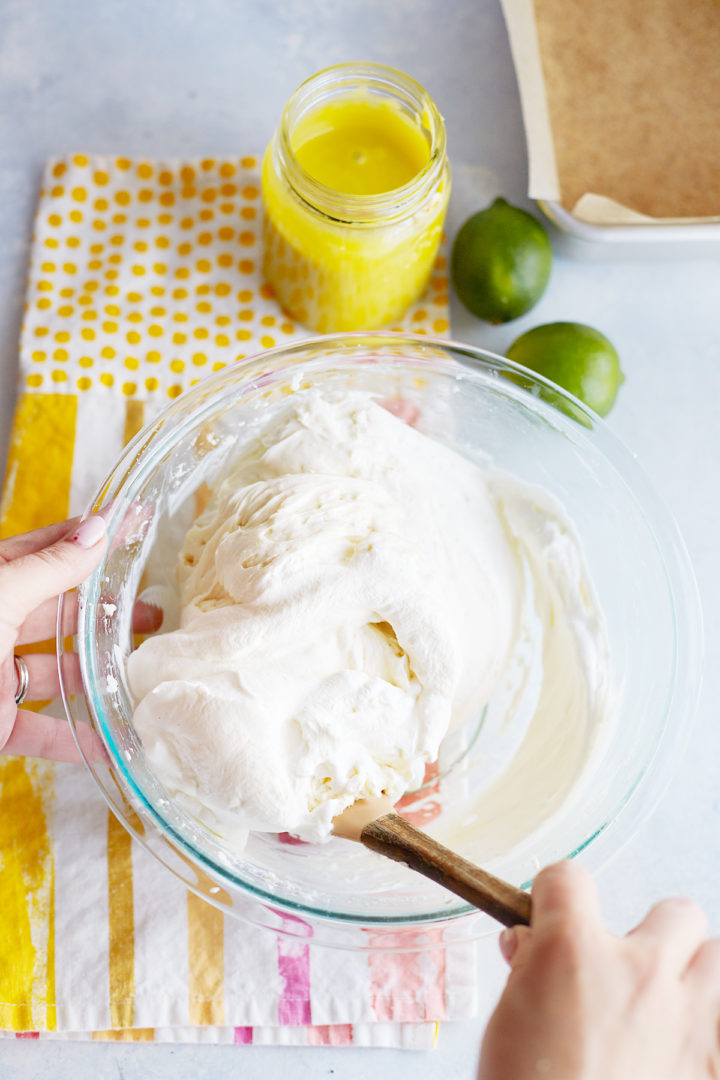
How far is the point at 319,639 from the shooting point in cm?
99

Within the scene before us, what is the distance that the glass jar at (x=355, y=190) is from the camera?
115cm

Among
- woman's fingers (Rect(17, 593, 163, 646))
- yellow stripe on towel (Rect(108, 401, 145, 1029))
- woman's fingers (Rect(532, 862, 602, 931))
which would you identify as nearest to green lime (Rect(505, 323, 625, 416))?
woman's fingers (Rect(17, 593, 163, 646))

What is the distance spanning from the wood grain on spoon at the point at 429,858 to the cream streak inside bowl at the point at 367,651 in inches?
1.0

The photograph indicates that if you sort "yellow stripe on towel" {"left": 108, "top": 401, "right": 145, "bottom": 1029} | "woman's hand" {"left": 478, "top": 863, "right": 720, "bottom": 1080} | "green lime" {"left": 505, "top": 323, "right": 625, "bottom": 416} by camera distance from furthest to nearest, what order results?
"green lime" {"left": 505, "top": 323, "right": 625, "bottom": 416} < "yellow stripe on towel" {"left": 108, "top": 401, "right": 145, "bottom": 1029} < "woman's hand" {"left": 478, "top": 863, "right": 720, "bottom": 1080}

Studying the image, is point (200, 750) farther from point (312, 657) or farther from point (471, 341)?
point (471, 341)

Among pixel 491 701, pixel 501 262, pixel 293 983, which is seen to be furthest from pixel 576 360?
pixel 293 983

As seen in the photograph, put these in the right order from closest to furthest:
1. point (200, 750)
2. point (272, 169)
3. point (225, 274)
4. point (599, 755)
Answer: point (200, 750)
point (599, 755)
point (272, 169)
point (225, 274)

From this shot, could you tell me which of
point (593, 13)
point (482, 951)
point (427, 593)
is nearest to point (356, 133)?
point (593, 13)

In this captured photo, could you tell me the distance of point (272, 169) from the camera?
3.97 feet

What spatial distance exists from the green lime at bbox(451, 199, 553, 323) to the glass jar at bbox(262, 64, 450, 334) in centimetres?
6

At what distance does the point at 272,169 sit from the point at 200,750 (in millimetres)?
782

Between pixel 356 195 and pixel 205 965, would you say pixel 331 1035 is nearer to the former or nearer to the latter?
pixel 205 965

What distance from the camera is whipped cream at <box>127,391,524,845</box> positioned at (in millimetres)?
927

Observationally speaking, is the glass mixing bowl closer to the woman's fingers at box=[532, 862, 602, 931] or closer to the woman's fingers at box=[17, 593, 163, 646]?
the woman's fingers at box=[17, 593, 163, 646]
